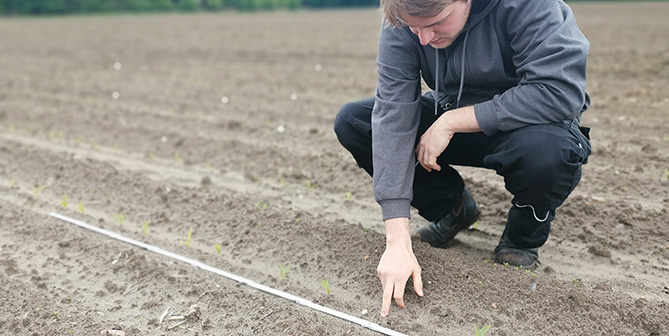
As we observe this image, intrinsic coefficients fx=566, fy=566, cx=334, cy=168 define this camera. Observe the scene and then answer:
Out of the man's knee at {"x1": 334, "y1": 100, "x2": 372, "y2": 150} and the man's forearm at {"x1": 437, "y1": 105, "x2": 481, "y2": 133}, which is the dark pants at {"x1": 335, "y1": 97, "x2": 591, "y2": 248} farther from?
the man's forearm at {"x1": 437, "y1": 105, "x2": 481, "y2": 133}

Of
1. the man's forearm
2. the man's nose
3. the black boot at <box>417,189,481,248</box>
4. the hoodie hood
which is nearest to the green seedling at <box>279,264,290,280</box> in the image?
the black boot at <box>417,189,481,248</box>

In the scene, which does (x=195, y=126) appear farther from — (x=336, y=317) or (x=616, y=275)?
(x=616, y=275)

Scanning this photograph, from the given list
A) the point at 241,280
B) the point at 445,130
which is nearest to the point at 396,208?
the point at 445,130

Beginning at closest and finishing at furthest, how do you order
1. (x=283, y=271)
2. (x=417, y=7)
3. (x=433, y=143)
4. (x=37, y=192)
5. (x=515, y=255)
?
(x=417, y=7), (x=433, y=143), (x=515, y=255), (x=283, y=271), (x=37, y=192)

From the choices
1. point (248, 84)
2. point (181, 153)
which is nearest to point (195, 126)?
point (181, 153)

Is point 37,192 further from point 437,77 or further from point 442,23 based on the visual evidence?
point 442,23

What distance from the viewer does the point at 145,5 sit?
32.3 m

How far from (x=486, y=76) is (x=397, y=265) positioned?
0.82m

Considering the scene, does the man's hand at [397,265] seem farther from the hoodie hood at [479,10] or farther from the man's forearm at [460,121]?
the hoodie hood at [479,10]

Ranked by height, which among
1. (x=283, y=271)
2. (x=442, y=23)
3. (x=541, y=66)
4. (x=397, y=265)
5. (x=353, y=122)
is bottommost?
(x=283, y=271)

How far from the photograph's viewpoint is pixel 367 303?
2.38 metres

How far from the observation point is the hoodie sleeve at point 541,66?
6.59 ft

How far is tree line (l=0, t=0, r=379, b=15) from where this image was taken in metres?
28.3

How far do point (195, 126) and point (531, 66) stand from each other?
12.5 ft
